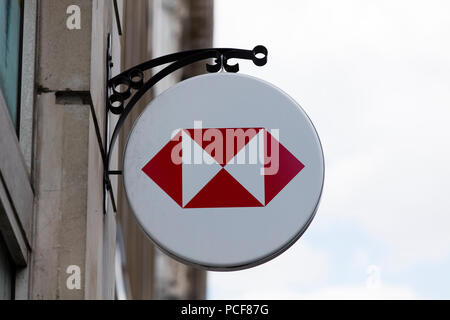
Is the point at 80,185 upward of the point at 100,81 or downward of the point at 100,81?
downward

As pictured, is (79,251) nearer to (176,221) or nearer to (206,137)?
(176,221)

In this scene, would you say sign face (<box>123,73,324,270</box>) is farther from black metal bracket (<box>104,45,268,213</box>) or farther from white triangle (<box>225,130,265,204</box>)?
black metal bracket (<box>104,45,268,213</box>)

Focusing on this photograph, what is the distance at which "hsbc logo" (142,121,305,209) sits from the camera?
6.78 m

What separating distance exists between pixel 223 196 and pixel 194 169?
0.25m

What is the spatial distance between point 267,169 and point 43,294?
57.8 inches

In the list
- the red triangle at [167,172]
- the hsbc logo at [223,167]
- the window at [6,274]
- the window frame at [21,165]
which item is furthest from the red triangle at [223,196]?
the window at [6,274]

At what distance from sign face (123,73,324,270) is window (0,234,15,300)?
32.4 inches

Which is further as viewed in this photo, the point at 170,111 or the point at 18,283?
the point at 170,111

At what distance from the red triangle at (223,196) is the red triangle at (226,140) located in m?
0.14

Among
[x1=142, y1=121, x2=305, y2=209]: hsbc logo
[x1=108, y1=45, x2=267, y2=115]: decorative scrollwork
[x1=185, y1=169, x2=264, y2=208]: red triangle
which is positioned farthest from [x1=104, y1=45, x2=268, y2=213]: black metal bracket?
[x1=185, y1=169, x2=264, y2=208]: red triangle

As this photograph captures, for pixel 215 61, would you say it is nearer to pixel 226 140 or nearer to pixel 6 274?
pixel 226 140

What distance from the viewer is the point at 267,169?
688 cm
